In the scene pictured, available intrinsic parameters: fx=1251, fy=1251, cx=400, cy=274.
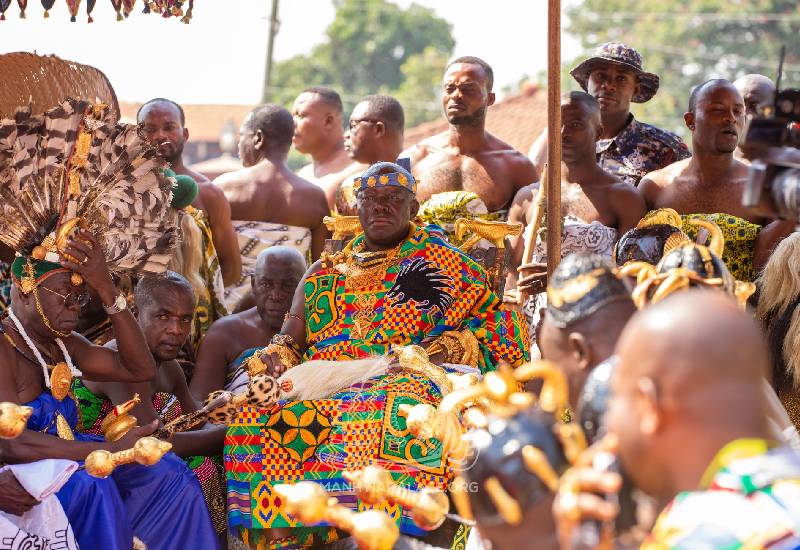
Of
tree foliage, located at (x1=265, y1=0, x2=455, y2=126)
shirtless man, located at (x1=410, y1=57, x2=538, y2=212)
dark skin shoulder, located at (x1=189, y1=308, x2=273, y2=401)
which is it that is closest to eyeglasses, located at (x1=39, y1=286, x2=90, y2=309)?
dark skin shoulder, located at (x1=189, y1=308, x2=273, y2=401)

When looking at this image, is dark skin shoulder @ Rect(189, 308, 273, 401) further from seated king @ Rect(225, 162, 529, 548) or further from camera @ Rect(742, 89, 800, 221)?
camera @ Rect(742, 89, 800, 221)

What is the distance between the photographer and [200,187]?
7242mm

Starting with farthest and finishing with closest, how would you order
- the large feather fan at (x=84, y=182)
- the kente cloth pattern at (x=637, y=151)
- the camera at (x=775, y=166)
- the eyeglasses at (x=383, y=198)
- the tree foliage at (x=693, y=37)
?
1. the tree foliage at (x=693, y=37)
2. the kente cloth pattern at (x=637, y=151)
3. the eyeglasses at (x=383, y=198)
4. the large feather fan at (x=84, y=182)
5. the camera at (x=775, y=166)

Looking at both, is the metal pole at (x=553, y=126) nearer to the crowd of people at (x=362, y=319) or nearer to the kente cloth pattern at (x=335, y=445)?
the crowd of people at (x=362, y=319)

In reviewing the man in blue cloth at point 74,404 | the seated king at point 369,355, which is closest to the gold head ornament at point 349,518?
the man in blue cloth at point 74,404

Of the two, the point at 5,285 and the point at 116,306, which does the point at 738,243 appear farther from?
the point at 5,285

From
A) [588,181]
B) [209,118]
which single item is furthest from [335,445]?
[209,118]

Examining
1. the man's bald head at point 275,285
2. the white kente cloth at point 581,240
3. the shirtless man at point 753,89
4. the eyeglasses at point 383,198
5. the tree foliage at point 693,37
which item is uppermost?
the tree foliage at point 693,37

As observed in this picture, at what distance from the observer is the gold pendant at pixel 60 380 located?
495 cm

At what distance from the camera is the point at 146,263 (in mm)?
5578

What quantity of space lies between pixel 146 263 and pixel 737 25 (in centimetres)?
3380

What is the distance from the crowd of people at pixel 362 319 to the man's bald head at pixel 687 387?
0.26 feet

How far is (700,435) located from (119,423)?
3239mm

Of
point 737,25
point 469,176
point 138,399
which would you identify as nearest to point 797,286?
point 469,176
